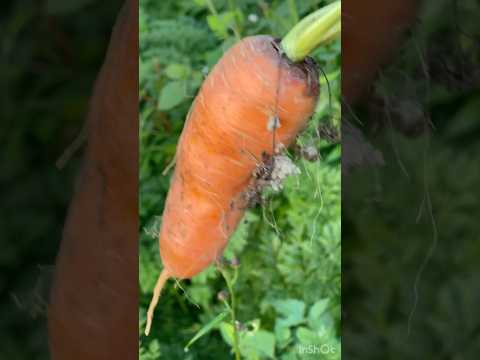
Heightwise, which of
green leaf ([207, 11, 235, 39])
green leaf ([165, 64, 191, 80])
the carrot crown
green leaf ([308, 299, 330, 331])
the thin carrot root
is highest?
green leaf ([207, 11, 235, 39])

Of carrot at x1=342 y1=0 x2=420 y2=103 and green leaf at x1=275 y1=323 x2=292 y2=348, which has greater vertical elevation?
carrot at x1=342 y1=0 x2=420 y2=103

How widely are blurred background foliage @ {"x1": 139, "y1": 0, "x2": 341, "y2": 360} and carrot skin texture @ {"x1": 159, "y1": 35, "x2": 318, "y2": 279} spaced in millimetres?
21

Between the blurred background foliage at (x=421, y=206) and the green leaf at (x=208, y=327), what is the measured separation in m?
0.19

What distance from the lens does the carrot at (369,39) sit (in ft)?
3.92

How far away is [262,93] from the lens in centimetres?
117

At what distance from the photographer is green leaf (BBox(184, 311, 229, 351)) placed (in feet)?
4.15

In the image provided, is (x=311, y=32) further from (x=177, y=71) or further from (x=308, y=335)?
(x=308, y=335)

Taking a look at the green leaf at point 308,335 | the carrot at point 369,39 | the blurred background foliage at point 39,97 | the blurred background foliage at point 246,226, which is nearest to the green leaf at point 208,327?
the blurred background foliage at point 246,226

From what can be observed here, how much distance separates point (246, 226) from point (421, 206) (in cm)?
27

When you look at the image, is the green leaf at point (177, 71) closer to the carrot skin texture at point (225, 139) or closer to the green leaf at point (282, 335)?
the carrot skin texture at point (225, 139)

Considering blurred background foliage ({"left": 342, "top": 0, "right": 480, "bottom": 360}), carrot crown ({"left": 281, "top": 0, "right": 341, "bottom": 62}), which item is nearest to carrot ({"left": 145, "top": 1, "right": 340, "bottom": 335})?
carrot crown ({"left": 281, "top": 0, "right": 341, "bottom": 62})

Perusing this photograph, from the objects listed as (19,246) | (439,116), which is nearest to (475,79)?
(439,116)

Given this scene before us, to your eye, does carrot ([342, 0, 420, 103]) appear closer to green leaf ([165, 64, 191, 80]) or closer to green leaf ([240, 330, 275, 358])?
green leaf ([165, 64, 191, 80])

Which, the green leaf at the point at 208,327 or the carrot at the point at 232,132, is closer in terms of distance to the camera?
the carrot at the point at 232,132
